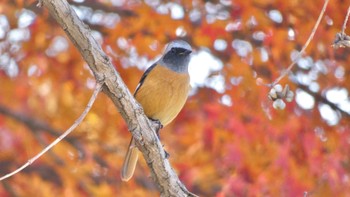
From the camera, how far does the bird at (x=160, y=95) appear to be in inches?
176

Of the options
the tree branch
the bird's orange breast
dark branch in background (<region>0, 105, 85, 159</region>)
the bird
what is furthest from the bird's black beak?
dark branch in background (<region>0, 105, 85, 159</region>)

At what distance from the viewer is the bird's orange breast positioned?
4.46 meters

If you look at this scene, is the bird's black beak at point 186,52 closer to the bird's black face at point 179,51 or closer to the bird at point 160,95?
the bird's black face at point 179,51

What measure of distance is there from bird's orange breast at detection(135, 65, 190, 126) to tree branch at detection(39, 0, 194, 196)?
1.16 metres

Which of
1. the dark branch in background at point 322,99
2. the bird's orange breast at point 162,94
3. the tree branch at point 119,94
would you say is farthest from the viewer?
the dark branch in background at point 322,99

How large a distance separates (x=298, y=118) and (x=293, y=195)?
737 mm

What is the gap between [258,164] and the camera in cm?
593

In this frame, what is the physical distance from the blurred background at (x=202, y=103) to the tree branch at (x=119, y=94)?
7.77 feet

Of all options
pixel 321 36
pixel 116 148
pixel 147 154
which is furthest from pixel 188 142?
pixel 147 154

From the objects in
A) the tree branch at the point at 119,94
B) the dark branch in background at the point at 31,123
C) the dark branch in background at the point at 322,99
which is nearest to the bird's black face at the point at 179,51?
the dark branch in background at the point at 322,99

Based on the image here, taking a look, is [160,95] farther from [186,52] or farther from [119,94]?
[119,94]

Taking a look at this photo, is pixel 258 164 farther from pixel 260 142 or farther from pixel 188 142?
pixel 188 142

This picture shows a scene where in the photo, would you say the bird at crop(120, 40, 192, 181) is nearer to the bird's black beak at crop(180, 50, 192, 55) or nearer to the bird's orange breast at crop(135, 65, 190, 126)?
the bird's orange breast at crop(135, 65, 190, 126)

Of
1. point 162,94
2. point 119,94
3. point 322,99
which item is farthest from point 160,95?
point 322,99
